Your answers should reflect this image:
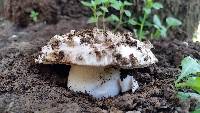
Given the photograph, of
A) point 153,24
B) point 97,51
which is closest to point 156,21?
point 153,24

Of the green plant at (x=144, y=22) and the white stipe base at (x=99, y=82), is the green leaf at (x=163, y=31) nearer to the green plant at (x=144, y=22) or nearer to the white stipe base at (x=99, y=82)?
the green plant at (x=144, y=22)

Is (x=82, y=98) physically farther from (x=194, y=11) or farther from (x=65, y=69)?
(x=194, y=11)

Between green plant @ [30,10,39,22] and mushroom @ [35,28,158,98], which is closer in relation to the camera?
mushroom @ [35,28,158,98]

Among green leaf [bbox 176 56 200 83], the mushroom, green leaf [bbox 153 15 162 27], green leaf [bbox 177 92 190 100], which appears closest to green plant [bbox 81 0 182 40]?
green leaf [bbox 153 15 162 27]

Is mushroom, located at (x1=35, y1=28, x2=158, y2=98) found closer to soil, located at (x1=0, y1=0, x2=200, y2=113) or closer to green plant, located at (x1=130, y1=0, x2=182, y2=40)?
soil, located at (x1=0, y1=0, x2=200, y2=113)

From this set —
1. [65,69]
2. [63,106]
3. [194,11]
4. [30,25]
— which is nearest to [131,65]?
[63,106]
